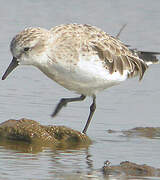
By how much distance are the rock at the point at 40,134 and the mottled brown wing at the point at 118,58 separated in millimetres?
1098

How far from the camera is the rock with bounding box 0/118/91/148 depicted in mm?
8883

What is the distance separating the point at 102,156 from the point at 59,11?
7596mm

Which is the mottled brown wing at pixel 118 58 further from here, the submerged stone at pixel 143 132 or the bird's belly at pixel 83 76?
the submerged stone at pixel 143 132

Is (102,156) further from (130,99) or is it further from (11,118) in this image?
(130,99)

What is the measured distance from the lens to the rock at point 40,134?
8.88 metres

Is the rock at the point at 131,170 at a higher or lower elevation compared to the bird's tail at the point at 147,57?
lower

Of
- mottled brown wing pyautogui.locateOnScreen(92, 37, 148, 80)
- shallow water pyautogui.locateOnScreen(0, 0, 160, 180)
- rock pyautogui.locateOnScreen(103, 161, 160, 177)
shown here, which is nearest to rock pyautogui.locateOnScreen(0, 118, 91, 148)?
shallow water pyautogui.locateOnScreen(0, 0, 160, 180)

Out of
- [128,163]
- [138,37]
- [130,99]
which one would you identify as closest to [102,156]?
[128,163]

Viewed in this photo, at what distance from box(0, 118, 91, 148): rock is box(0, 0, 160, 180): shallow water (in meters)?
0.26

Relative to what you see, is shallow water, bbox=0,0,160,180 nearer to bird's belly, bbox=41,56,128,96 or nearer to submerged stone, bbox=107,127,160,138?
submerged stone, bbox=107,127,160,138

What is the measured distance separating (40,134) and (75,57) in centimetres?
108

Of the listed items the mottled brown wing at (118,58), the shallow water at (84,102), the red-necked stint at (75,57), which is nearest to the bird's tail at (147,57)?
the mottled brown wing at (118,58)

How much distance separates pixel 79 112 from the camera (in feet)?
34.2

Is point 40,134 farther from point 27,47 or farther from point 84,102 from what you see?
point 84,102
